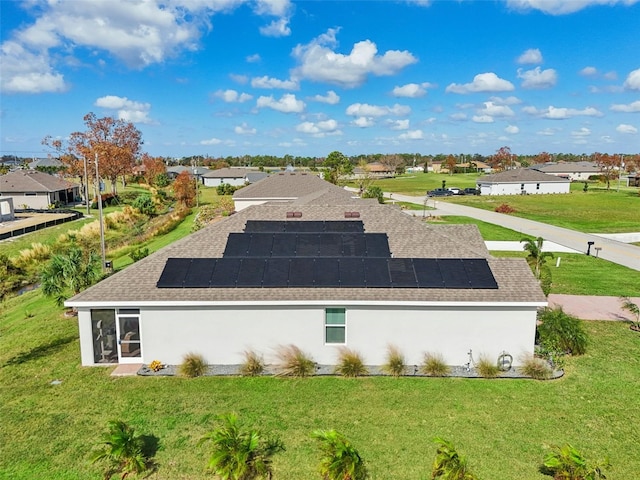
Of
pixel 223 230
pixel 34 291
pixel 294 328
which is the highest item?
pixel 223 230

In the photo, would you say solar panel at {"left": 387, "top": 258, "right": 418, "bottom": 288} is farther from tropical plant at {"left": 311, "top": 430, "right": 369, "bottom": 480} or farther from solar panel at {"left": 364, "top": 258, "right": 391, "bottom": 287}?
tropical plant at {"left": 311, "top": 430, "right": 369, "bottom": 480}

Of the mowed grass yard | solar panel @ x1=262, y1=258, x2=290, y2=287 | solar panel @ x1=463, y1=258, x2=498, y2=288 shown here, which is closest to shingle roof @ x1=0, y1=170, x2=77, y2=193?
the mowed grass yard

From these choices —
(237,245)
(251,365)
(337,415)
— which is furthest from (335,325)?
(237,245)

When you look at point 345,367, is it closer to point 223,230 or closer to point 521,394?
point 521,394

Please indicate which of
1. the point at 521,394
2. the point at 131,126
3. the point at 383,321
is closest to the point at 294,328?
the point at 383,321

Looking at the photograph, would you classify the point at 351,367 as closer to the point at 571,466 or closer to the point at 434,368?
the point at 434,368

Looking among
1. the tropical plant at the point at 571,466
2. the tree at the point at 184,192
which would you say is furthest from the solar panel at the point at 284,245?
the tree at the point at 184,192

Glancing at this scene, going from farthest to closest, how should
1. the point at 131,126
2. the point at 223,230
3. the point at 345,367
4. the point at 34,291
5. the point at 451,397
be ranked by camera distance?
1. the point at 131,126
2. the point at 34,291
3. the point at 223,230
4. the point at 345,367
5. the point at 451,397
